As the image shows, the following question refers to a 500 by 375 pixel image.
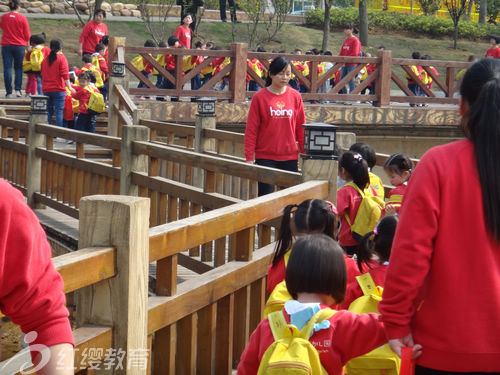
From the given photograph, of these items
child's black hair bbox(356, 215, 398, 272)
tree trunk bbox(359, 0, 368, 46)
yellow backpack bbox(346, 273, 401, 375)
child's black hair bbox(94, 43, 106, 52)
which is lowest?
yellow backpack bbox(346, 273, 401, 375)

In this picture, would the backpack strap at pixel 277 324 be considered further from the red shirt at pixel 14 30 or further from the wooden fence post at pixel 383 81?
the wooden fence post at pixel 383 81

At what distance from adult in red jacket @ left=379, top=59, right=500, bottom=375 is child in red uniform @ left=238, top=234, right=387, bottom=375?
1.06ft

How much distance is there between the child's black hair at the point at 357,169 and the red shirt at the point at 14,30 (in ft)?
38.7

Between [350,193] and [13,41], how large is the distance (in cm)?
1233

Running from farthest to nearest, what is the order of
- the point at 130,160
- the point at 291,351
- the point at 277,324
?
1. the point at 130,160
2. the point at 277,324
3. the point at 291,351

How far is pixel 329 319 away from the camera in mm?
3055

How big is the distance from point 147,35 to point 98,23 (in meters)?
14.3

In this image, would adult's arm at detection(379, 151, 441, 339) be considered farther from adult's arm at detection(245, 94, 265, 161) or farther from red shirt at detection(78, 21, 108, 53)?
red shirt at detection(78, 21, 108, 53)

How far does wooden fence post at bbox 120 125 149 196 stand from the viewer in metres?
8.13

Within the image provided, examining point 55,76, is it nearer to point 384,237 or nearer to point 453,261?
point 384,237

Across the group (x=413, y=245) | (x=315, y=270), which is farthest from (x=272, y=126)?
(x=413, y=245)

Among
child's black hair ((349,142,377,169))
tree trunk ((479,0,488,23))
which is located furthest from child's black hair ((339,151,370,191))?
tree trunk ((479,0,488,23))

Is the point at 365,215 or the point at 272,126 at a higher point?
the point at 272,126

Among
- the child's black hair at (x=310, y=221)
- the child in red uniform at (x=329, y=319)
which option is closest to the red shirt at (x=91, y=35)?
the child's black hair at (x=310, y=221)
